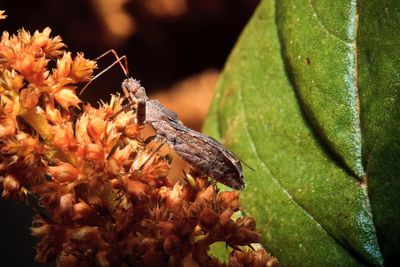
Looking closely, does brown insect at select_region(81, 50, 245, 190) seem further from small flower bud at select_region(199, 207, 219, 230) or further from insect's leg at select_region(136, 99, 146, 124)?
small flower bud at select_region(199, 207, 219, 230)

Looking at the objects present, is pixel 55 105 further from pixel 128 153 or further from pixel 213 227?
pixel 213 227

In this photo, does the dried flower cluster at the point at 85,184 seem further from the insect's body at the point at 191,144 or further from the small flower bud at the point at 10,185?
the insect's body at the point at 191,144

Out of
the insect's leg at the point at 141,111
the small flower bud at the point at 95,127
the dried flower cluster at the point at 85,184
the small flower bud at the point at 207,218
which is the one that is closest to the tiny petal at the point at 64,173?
the dried flower cluster at the point at 85,184

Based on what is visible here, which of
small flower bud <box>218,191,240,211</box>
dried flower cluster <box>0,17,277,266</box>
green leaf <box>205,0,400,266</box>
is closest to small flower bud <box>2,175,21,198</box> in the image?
dried flower cluster <box>0,17,277,266</box>

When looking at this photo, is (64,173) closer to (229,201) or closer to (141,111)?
(229,201)

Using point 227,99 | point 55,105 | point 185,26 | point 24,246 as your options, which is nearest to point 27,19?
point 185,26

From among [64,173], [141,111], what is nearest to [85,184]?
[64,173]
